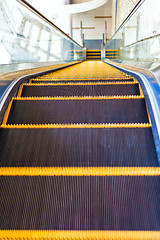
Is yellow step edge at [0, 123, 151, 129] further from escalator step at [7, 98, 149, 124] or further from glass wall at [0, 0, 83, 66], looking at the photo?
glass wall at [0, 0, 83, 66]

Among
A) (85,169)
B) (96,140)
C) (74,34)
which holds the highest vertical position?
(74,34)

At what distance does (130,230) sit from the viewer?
36.0 inches

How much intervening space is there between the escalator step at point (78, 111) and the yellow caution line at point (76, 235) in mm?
714

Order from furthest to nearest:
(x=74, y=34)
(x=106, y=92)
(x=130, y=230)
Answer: (x=74, y=34) < (x=106, y=92) < (x=130, y=230)

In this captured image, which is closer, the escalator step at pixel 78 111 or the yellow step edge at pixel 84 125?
the yellow step edge at pixel 84 125

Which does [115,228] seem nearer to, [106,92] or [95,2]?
[106,92]

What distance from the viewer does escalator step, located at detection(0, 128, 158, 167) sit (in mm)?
1152

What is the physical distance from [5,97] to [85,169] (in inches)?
34.5

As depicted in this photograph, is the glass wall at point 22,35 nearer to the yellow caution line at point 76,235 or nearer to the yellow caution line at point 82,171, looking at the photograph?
the yellow caution line at point 82,171

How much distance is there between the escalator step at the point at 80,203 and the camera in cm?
94

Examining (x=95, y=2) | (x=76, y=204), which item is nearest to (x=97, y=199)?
(x=76, y=204)

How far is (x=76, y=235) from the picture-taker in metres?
0.91

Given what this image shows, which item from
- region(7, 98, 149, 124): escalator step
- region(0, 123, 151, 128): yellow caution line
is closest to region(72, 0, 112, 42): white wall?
region(7, 98, 149, 124): escalator step

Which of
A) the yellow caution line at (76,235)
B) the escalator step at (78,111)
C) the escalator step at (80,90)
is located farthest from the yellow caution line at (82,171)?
the escalator step at (80,90)
